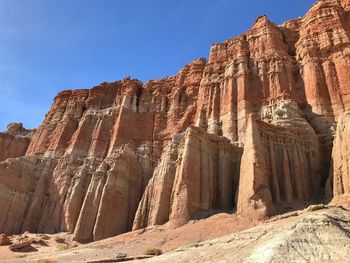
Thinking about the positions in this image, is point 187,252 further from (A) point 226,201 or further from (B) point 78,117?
(B) point 78,117

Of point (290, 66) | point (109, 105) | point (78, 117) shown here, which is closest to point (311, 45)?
point (290, 66)

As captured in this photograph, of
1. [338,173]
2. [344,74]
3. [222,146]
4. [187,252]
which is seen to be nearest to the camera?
[187,252]

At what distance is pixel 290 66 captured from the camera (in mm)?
55812

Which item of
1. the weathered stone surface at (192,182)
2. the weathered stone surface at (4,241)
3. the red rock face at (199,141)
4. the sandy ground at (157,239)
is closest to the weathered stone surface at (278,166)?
the red rock face at (199,141)

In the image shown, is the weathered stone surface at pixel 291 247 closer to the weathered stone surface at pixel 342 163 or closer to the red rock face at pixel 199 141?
the weathered stone surface at pixel 342 163

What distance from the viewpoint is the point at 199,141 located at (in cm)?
4341

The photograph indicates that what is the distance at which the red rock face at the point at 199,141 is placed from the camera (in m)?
39.3

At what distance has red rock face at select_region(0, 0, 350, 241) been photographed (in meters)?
39.3

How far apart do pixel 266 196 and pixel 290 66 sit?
86.5 ft

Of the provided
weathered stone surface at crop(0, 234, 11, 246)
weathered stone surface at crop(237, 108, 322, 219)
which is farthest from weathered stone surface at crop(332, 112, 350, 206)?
weathered stone surface at crop(0, 234, 11, 246)

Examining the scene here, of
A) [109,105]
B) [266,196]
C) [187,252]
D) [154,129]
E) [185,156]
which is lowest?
[187,252]

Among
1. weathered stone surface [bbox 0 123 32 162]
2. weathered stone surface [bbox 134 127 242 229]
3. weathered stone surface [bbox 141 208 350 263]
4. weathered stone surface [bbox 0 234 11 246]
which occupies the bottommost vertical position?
weathered stone surface [bbox 141 208 350 263]

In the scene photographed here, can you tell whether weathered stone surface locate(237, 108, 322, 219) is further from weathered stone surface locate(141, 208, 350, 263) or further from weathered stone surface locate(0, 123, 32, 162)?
weathered stone surface locate(0, 123, 32, 162)

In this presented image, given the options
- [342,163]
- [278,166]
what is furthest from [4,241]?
[342,163]
